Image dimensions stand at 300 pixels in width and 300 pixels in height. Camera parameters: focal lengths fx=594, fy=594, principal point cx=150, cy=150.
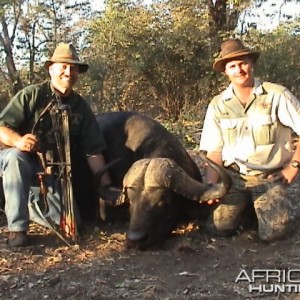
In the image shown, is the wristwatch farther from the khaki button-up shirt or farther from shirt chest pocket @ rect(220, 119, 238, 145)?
shirt chest pocket @ rect(220, 119, 238, 145)

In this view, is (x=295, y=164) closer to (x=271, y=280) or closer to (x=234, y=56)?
(x=234, y=56)

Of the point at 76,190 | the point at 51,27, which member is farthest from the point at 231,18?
the point at 76,190

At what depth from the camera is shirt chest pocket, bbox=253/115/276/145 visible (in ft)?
18.1

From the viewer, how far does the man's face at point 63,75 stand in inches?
224

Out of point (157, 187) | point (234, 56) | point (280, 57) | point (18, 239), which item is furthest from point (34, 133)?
point (280, 57)

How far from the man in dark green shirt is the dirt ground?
16.9 inches

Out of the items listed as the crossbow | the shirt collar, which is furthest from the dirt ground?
the shirt collar

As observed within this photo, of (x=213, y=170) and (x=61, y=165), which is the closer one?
(x=61, y=165)

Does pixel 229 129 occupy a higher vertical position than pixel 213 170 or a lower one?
higher

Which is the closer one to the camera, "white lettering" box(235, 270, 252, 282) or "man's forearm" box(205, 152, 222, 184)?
"white lettering" box(235, 270, 252, 282)

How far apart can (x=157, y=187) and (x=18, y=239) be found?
1.32m

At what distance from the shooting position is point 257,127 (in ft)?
18.2

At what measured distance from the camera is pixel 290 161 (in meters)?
5.50

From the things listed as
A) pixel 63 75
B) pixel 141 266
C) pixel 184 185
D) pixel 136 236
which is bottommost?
pixel 141 266
